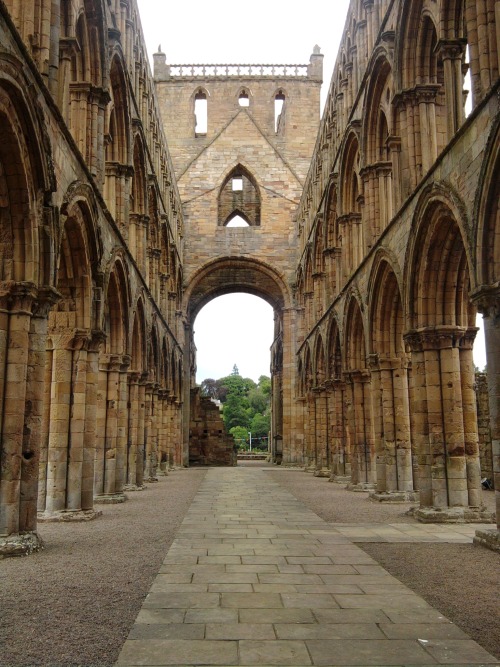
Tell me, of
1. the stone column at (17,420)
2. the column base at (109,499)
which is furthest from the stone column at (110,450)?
the stone column at (17,420)

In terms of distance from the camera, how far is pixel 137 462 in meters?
19.6

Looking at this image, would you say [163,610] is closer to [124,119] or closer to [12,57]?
[12,57]

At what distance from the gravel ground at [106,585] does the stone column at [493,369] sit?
30 centimetres

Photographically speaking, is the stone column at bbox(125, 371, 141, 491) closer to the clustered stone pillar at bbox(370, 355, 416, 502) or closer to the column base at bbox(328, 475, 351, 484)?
the column base at bbox(328, 475, 351, 484)

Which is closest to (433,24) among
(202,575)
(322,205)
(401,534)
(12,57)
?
(12,57)

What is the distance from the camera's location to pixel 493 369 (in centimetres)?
862

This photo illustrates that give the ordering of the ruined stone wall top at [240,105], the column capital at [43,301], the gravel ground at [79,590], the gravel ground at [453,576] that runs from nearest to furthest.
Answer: the gravel ground at [79,590], the gravel ground at [453,576], the column capital at [43,301], the ruined stone wall top at [240,105]

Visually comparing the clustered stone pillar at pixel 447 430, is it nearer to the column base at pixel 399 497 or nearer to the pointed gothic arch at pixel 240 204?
the column base at pixel 399 497

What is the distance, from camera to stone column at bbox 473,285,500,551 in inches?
336

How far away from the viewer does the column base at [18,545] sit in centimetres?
799

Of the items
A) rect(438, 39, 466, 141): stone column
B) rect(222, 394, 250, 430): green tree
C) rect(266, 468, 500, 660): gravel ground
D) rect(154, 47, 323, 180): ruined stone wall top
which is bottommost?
rect(266, 468, 500, 660): gravel ground

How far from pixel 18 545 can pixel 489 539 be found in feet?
19.4

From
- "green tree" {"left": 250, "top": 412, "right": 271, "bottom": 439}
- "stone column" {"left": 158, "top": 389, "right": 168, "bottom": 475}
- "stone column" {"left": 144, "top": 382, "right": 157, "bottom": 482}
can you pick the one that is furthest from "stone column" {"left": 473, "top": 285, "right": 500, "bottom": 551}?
"green tree" {"left": 250, "top": 412, "right": 271, "bottom": 439}

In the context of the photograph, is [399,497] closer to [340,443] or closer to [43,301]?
[340,443]
